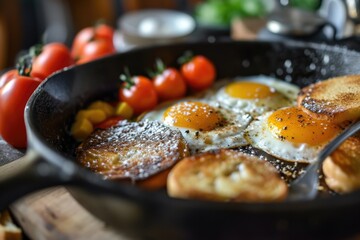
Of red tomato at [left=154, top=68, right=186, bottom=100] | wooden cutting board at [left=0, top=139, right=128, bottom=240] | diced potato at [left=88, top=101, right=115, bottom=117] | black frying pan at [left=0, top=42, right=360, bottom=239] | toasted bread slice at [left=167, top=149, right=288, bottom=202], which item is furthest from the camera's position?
red tomato at [left=154, top=68, right=186, bottom=100]

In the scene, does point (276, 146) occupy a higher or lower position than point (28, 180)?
lower

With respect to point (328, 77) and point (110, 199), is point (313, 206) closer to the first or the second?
point (110, 199)

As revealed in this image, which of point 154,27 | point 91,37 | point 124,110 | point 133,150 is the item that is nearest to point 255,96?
point 124,110

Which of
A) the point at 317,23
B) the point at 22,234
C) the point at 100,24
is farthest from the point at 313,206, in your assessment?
the point at 100,24

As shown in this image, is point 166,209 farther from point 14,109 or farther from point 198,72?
point 198,72

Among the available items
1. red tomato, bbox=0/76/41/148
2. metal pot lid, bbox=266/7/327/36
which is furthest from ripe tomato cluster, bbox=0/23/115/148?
metal pot lid, bbox=266/7/327/36

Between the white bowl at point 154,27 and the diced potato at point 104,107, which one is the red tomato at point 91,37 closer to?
the white bowl at point 154,27

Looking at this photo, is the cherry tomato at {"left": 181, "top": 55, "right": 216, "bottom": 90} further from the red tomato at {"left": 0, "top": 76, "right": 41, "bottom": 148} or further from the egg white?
the red tomato at {"left": 0, "top": 76, "right": 41, "bottom": 148}
